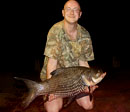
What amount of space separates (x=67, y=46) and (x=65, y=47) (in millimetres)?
41

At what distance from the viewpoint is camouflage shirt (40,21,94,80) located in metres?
4.51

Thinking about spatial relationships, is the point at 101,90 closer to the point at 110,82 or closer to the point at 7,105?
the point at 110,82

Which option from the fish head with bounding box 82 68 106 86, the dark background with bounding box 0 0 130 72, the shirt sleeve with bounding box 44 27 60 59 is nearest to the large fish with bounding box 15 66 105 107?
the fish head with bounding box 82 68 106 86

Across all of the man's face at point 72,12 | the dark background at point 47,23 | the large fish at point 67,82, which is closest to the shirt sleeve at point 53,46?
the man's face at point 72,12

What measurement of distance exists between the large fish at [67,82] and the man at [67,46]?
52 centimetres

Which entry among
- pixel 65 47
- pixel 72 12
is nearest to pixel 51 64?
pixel 65 47

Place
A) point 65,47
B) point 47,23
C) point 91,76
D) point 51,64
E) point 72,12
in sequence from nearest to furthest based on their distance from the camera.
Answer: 1. point 91,76
2. point 72,12
3. point 51,64
4. point 65,47
5. point 47,23

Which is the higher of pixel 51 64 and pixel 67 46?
pixel 67 46

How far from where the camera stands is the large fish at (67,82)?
146 inches

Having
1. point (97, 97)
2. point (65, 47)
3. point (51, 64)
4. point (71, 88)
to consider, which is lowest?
point (97, 97)

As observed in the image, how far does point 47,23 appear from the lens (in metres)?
25.9

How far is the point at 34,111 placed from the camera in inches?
235

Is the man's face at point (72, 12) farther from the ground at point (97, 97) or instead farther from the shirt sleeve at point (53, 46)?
the ground at point (97, 97)

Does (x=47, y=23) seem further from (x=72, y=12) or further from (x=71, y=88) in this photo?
(x=71, y=88)
